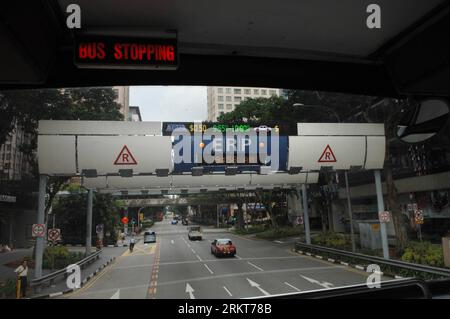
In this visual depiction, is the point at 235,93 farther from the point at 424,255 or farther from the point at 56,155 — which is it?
the point at 424,255

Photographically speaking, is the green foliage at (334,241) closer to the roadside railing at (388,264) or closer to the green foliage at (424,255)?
the roadside railing at (388,264)

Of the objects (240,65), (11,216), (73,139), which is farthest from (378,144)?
(11,216)

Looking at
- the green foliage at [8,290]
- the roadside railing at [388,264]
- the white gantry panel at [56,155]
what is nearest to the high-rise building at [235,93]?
the roadside railing at [388,264]

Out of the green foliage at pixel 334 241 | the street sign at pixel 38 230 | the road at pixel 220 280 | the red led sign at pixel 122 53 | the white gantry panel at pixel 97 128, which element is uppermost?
the white gantry panel at pixel 97 128

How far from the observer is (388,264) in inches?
546

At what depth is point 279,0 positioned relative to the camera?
3.75 m

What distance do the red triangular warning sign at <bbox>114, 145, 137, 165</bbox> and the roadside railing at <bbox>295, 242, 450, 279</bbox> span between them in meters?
9.89

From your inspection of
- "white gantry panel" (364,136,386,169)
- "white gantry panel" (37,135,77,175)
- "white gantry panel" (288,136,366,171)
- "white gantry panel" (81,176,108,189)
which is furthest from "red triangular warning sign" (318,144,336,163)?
"white gantry panel" (81,176,108,189)

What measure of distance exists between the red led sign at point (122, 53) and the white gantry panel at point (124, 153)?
10.7 metres

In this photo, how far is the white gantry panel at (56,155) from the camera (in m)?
14.0

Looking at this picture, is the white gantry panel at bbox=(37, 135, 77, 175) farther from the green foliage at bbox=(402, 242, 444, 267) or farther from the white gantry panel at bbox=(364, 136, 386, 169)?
the green foliage at bbox=(402, 242, 444, 267)

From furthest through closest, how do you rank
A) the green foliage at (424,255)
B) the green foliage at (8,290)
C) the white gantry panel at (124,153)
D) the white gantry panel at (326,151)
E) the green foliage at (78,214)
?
the green foliage at (78,214)
the green foliage at (424,255)
the white gantry panel at (326,151)
the white gantry panel at (124,153)
the green foliage at (8,290)

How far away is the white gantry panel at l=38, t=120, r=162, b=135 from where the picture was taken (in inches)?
538

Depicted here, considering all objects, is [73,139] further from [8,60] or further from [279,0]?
[279,0]
